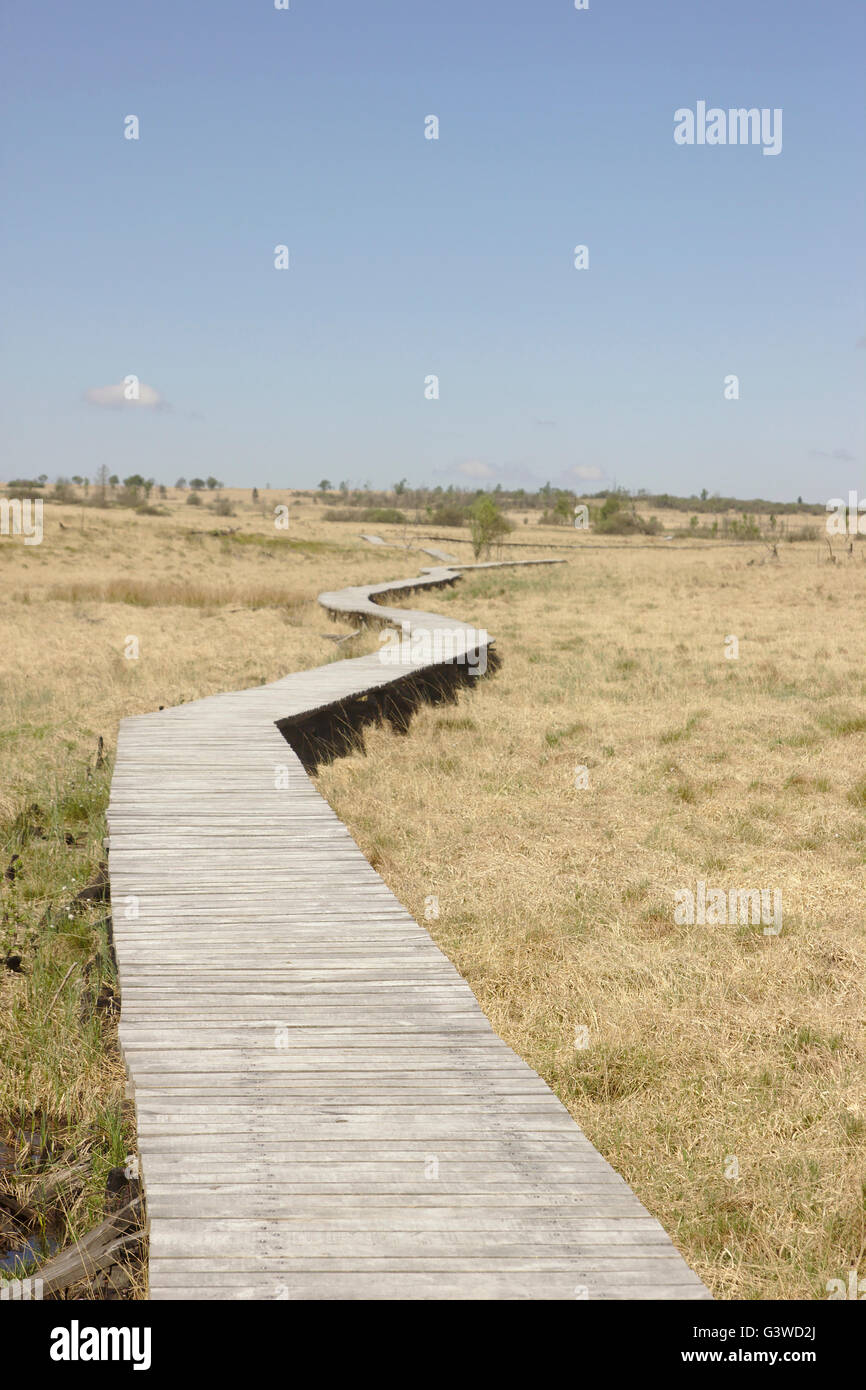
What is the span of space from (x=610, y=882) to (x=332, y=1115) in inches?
150

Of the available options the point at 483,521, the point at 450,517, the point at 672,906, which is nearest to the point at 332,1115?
the point at 672,906

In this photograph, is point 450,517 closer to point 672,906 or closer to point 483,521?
point 483,521

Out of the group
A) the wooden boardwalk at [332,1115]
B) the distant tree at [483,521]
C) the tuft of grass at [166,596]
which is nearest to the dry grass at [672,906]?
the wooden boardwalk at [332,1115]

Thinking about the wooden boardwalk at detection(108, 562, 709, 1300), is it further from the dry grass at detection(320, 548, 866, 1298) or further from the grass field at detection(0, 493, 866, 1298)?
the dry grass at detection(320, 548, 866, 1298)

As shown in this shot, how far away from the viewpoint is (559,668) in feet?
51.4

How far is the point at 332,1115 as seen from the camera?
338cm

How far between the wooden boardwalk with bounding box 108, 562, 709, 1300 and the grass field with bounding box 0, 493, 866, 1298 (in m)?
0.51

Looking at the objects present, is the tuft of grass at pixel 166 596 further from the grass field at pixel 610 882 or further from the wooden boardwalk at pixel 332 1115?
the wooden boardwalk at pixel 332 1115

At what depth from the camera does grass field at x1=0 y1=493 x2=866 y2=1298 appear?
12.9 feet

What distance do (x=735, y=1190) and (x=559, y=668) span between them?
39.9ft

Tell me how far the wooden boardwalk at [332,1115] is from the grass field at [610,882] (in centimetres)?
51

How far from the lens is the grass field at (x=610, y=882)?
3.94 metres

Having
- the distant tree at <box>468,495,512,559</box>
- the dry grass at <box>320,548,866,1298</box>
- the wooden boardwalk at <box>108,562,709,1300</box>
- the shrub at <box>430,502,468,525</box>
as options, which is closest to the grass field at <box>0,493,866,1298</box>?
the dry grass at <box>320,548,866,1298</box>
